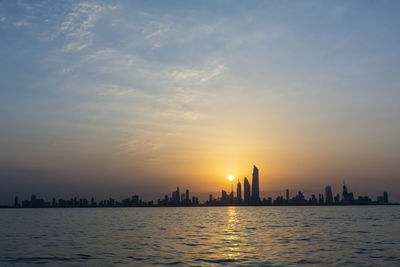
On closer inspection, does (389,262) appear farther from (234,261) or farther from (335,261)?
(234,261)

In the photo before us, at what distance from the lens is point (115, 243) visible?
5144 cm

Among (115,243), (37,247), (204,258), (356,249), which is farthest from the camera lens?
(115,243)

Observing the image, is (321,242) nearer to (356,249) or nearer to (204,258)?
(356,249)

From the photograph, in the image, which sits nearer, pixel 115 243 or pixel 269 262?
pixel 269 262

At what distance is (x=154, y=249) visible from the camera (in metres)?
44.7

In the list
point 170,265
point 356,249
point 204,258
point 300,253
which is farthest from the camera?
point 356,249

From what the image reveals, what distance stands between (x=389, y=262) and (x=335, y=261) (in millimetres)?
5176

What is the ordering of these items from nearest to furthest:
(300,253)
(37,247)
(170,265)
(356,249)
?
(170,265) < (300,253) < (356,249) < (37,247)

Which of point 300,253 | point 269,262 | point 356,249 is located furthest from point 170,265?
point 356,249

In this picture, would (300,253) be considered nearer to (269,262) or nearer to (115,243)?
(269,262)

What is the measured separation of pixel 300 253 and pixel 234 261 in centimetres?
955

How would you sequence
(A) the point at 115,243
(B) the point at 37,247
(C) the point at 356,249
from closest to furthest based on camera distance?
(C) the point at 356,249 < (B) the point at 37,247 < (A) the point at 115,243

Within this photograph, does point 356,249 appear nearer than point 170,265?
No

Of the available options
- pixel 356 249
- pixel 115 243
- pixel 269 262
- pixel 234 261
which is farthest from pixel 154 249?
pixel 356 249
